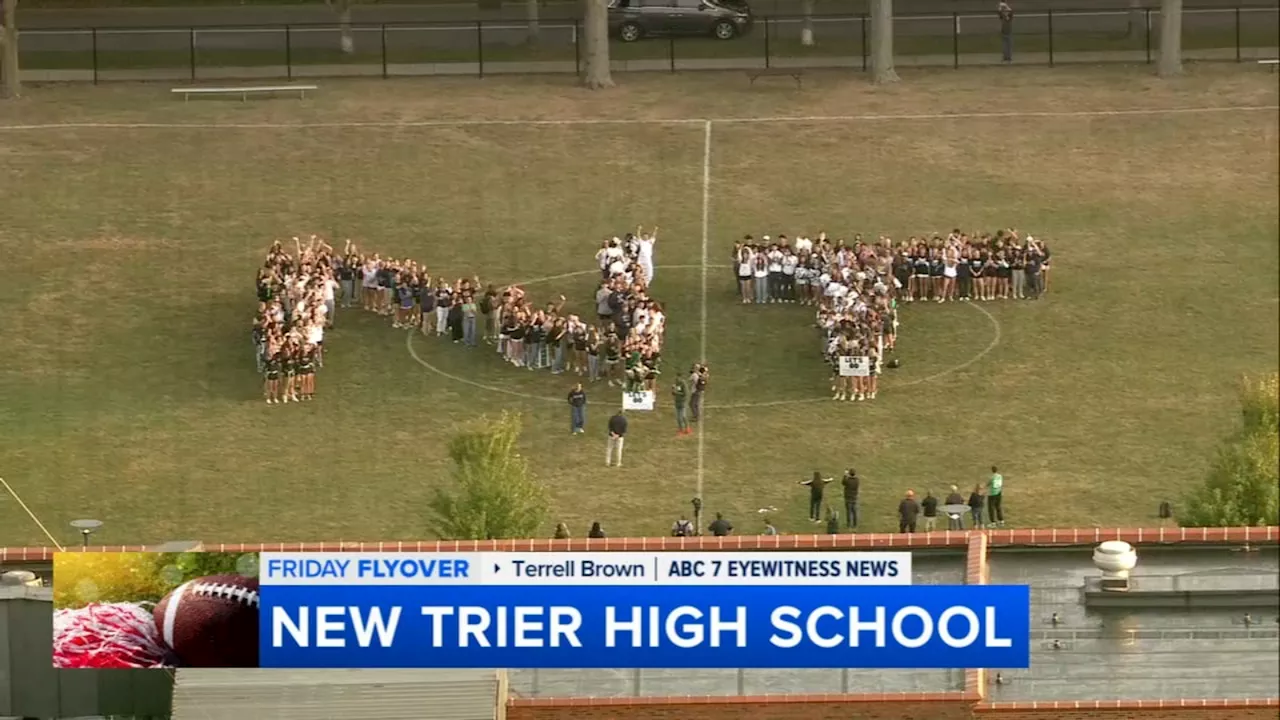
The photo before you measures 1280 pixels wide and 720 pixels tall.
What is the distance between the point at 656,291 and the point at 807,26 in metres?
16.1

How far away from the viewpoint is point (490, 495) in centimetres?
6506

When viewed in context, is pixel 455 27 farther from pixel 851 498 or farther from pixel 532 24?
pixel 851 498

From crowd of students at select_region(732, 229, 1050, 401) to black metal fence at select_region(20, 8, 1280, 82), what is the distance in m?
13.0

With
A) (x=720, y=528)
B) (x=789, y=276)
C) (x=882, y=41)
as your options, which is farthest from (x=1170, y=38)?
(x=720, y=528)

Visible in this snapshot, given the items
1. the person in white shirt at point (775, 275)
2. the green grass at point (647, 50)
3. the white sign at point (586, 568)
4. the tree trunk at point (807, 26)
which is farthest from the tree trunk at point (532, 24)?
the white sign at point (586, 568)

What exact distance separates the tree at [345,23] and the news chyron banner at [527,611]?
38917mm

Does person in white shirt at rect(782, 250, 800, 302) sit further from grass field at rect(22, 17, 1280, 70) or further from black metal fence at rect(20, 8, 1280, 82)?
grass field at rect(22, 17, 1280, 70)

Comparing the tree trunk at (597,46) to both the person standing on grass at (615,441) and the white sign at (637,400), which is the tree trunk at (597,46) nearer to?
the white sign at (637,400)

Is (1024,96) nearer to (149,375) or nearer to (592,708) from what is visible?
(149,375)

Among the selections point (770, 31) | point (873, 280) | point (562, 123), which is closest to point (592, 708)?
point (873, 280)

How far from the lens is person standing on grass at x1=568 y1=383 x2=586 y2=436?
7188 cm

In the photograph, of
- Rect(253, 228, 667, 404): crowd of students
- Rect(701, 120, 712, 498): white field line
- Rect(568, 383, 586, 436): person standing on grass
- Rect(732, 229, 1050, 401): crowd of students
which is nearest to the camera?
Rect(701, 120, 712, 498): white field line

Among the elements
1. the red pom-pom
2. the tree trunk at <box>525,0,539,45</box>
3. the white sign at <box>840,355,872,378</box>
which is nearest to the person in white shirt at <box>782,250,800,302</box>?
the white sign at <box>840,355,872,378</box>

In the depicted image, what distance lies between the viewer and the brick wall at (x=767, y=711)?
5056cm
